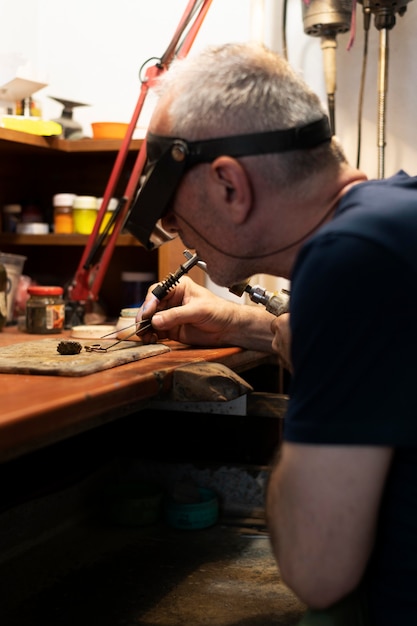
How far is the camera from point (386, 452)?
2.76ft

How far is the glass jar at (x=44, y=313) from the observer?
2088 millimetres

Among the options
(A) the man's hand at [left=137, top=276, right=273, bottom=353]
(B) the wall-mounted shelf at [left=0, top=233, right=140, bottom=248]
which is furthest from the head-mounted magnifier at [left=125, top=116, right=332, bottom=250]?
(B) the wall-mounted shelf at [left=0, top=233, right=140, bottom=248]

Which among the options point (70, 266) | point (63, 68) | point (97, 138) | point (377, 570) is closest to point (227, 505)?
point (70, 266)

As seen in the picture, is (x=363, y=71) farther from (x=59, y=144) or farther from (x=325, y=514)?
(x=325, y=514)

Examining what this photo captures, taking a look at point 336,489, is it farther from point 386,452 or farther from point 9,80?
point 9,80

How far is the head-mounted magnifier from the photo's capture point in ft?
3.41

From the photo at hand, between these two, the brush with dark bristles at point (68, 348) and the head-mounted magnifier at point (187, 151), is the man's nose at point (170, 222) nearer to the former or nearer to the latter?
the head-mounted magnifier at point (187, 151)

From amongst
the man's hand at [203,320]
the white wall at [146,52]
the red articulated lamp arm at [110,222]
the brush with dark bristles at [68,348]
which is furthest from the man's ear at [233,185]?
the white wall at [146,52]

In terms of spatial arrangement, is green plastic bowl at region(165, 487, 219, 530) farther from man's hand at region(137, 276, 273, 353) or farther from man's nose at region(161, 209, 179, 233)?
man's nose at region(161, 209, 179, 233)

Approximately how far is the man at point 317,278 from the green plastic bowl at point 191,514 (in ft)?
3.88

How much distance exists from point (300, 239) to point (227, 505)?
4.70ft

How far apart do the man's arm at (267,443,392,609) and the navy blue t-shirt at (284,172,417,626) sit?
23 millimetres

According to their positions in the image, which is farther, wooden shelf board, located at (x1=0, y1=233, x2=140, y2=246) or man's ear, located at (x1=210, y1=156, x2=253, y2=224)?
wooden shelf board, located at (x1=0, y1=233, x2=140, y2=246)

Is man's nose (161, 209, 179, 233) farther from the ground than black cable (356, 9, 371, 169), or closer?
closer
